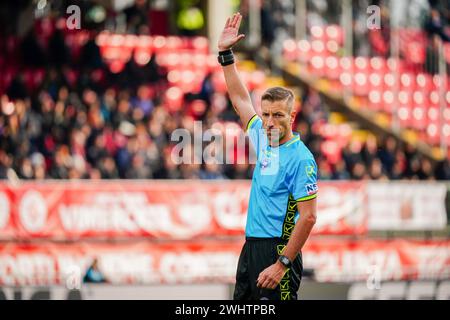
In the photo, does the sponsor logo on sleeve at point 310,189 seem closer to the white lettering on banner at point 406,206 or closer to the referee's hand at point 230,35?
the referee's hand at point 230,35

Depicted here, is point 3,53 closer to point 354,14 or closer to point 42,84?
point 42,84

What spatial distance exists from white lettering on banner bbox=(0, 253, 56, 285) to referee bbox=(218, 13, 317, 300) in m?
6.02

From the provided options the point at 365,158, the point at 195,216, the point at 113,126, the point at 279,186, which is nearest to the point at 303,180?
the point at 279,186

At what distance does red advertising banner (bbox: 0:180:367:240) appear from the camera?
1323cm

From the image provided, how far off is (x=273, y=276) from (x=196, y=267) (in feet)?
22.5

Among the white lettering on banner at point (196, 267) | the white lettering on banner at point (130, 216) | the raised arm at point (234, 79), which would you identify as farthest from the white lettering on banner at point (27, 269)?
the raised arm at point (234, 79)

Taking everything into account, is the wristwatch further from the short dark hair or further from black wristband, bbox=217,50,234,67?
black wristband, bbox=217,50,234,67

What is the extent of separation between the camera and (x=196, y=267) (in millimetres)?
13773

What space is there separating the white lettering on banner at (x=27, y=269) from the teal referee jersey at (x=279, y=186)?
20.1ft

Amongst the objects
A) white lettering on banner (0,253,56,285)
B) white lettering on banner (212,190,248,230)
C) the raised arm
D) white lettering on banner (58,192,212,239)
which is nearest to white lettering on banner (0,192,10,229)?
white lettering on banner (0,253,56,285)

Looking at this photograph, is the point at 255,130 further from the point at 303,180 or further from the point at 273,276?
the point at 273,276

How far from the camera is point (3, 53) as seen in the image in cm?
1841

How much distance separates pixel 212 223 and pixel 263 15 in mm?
8016
